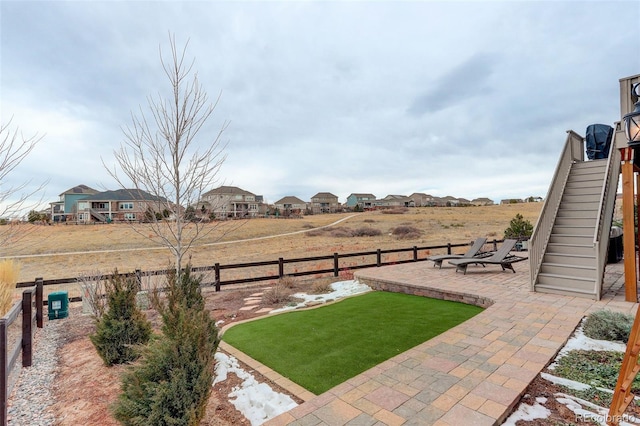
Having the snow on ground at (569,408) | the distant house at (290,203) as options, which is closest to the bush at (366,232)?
the snow on ground at (569,408)

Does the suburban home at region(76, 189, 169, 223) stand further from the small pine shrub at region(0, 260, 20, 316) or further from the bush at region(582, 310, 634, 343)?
the bush at region(582, 310, 634, 343)

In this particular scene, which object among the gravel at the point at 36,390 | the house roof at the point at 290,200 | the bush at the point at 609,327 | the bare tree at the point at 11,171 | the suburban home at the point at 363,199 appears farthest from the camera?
the suburban home at the point at 363,199

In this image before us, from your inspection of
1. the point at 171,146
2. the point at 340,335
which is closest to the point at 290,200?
the point at 171,146

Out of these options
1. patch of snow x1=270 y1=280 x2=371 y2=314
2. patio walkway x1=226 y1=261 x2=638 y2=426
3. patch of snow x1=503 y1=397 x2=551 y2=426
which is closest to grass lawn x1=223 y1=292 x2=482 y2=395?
patio walkway x1=226 y1=261 x2=638 y2=426

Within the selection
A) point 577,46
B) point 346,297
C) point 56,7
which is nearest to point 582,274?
point 346,297

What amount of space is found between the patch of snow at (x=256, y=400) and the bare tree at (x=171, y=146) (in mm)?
2586

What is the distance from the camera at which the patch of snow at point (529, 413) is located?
7.92 feet

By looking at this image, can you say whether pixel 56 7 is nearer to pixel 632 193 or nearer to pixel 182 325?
pixel 182 325

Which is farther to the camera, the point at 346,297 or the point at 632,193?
the point at 346,297

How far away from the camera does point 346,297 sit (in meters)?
6.85

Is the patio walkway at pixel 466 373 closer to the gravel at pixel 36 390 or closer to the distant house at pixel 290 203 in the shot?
the gravel at pixel 36 390

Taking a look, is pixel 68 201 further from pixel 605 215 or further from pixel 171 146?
pixel 605 215

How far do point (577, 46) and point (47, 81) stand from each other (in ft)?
48.9

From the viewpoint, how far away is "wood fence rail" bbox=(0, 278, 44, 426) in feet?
9.24
